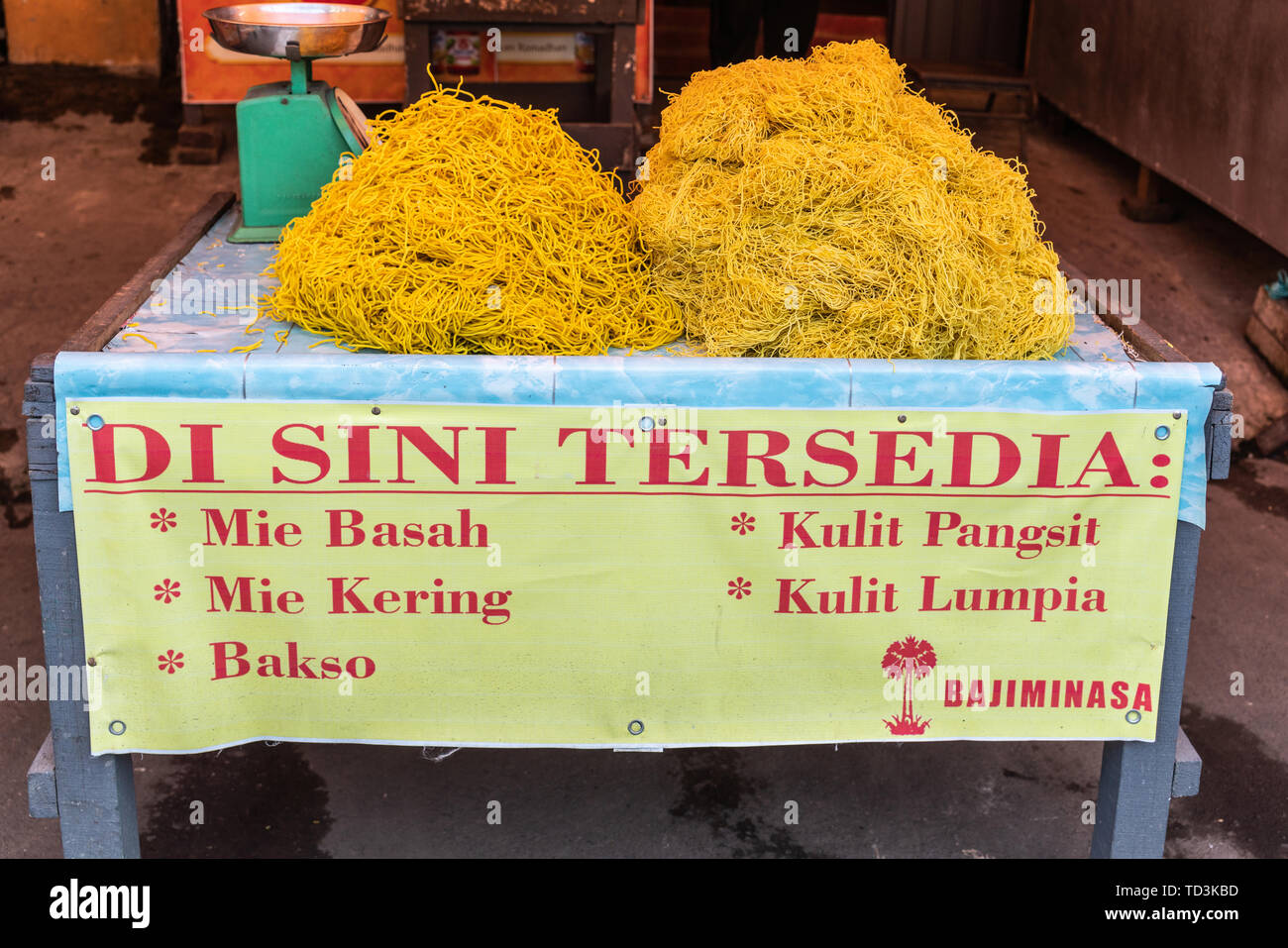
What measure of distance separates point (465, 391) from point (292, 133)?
5.08 feet

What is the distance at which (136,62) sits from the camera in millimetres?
8273

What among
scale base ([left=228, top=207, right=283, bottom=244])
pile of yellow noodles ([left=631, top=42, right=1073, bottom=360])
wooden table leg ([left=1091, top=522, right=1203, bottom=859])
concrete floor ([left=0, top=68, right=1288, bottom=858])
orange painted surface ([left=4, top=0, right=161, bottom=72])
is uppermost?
orange painted surface ([left=4, top=0, right=161, bottom=72])

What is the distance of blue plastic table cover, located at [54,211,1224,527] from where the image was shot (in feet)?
8.53

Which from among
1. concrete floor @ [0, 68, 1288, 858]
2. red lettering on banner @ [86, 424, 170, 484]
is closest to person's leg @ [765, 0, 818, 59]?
concrete floor @ [0, 68, 1288, 858]

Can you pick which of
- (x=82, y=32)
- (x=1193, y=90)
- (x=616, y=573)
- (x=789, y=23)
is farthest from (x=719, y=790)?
(x=82, y=32)

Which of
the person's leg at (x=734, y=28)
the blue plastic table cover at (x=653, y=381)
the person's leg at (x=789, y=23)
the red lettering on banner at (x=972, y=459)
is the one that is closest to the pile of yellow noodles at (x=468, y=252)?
the blue plastic table cover at (x=653, y=381)

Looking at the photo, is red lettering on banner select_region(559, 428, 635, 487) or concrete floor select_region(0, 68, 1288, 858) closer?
red lettering on banner select_region(559, 428, 635, 487)

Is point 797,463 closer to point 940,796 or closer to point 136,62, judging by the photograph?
point 940,796

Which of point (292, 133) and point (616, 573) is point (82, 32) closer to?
point (292, 133)

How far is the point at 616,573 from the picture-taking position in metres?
2.74

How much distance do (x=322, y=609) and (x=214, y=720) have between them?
34 cm


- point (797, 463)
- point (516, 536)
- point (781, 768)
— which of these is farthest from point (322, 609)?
point (781, 768)

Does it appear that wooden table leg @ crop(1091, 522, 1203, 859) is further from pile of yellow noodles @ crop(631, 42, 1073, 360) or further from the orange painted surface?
the orange painted surface

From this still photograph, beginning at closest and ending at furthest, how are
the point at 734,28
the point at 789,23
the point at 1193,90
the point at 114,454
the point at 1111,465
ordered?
the point at 114,454, the point at 1111,465, the point at 1193,90, the point at 734,28, the point at 789,23
